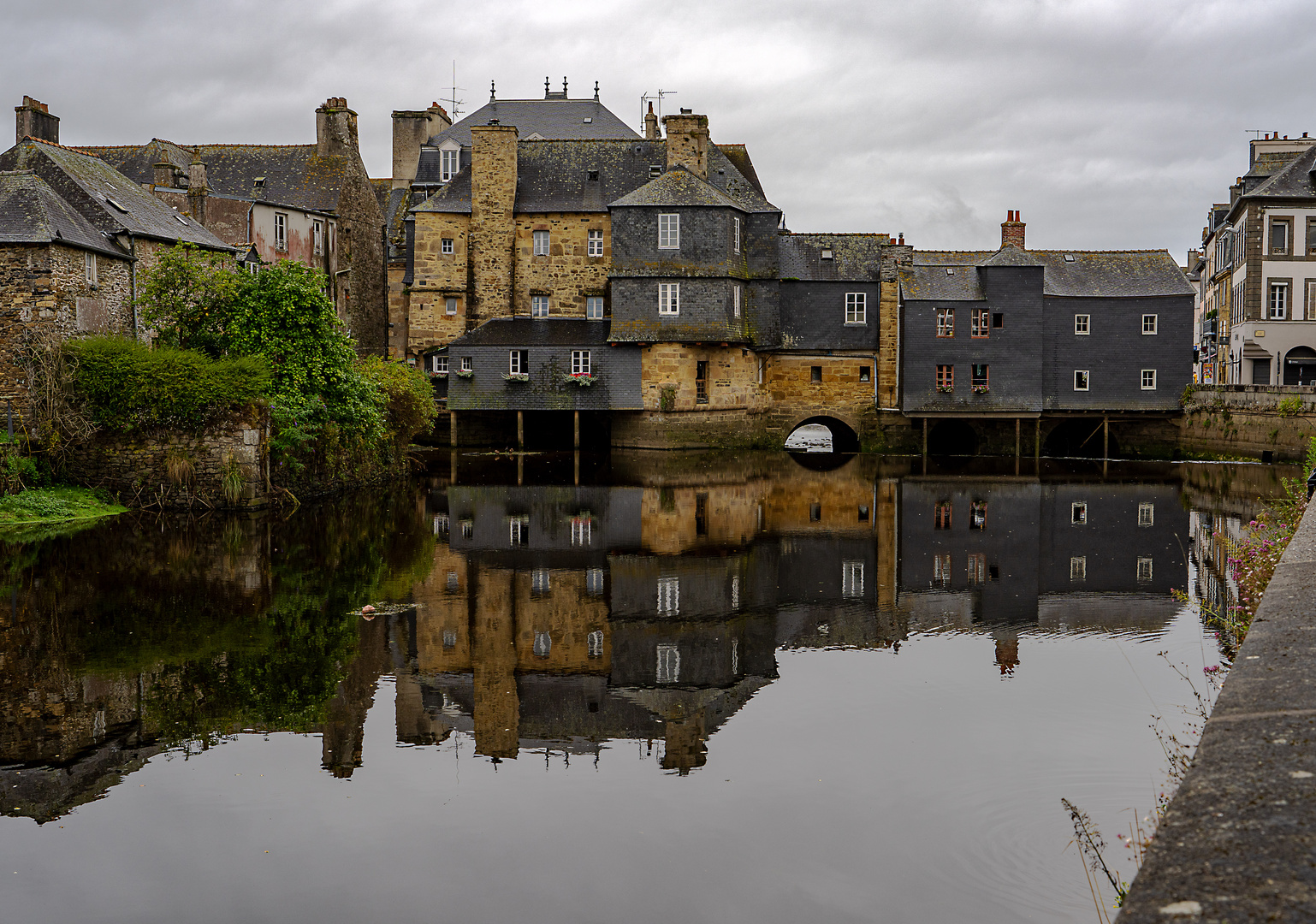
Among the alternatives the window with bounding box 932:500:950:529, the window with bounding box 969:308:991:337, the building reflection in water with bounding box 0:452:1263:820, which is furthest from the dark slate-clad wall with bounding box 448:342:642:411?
the window with bounding box 932:500:950:529

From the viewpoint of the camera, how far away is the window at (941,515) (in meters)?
22.9

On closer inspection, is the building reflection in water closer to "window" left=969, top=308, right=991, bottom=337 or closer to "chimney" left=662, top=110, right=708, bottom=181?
"window" left=969, top=308, right=991, bottom=337

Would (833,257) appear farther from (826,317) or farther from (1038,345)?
(1038,345)


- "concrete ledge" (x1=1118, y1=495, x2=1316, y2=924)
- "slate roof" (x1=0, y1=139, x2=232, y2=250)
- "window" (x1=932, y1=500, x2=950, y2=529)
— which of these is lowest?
"window" (x1=932, y1=500, x2=950, y2=529)

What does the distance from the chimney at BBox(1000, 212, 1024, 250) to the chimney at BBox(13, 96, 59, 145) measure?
108 feet

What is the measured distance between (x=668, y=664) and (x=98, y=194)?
71.6 feet

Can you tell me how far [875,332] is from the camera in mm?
44938

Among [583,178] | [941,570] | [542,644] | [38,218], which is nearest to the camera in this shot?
[542,644]

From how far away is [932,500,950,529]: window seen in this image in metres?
22.9

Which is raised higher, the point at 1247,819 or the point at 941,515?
the point at 1247,819

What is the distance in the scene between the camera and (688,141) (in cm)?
4409

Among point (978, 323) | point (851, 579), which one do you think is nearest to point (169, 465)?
point (851, 579)

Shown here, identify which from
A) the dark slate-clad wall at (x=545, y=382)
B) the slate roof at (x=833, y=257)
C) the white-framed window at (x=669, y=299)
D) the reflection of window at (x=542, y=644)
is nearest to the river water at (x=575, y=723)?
the reflection of window at (x=542, y=644)

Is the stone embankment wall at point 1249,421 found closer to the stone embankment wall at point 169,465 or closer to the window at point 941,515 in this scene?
the window at point 941,515
